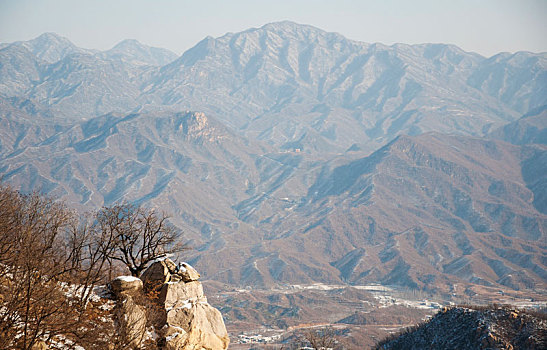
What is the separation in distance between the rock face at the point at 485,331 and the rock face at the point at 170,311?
61.6 meters

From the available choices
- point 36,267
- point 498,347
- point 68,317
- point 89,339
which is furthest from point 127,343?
point 498,347

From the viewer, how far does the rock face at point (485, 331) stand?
9438cm

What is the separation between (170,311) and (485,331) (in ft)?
225

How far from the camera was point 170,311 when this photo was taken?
4466 cm

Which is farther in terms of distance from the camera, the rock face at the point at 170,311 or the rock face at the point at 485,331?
the rock face at the point at 485,331

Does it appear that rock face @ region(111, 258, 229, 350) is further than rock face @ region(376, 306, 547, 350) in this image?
No

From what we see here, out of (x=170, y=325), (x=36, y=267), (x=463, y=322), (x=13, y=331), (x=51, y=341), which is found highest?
(x=36, y=267)

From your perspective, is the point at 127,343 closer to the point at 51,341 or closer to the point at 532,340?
the point at 51,341

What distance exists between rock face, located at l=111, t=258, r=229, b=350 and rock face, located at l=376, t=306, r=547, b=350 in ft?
202

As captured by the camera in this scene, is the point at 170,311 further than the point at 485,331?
No

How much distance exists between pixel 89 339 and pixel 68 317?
9.96ft

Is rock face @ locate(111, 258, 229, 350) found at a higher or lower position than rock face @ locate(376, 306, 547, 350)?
higher

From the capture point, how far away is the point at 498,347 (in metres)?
93.2

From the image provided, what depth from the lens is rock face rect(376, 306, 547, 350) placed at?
9438 centimetres
